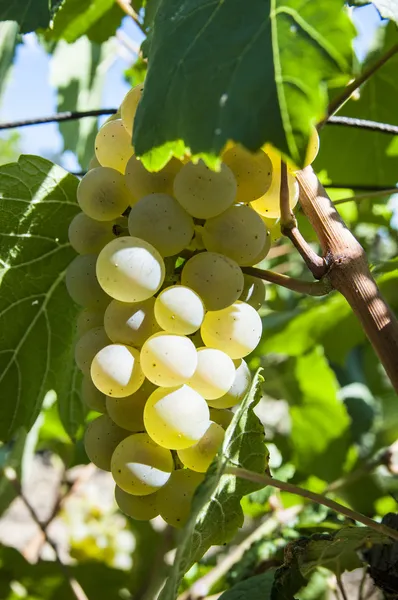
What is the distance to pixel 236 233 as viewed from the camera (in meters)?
0.45

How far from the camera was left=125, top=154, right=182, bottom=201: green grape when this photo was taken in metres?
0.46

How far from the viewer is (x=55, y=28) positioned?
33.0 inches

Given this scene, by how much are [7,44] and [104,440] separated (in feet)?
2.69

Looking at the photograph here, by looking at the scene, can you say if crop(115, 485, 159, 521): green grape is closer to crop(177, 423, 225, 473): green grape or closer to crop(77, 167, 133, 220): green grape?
crop(177, 423, 225, 473): green grape

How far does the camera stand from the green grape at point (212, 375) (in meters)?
0.44

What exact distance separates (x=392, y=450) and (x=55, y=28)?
74cm

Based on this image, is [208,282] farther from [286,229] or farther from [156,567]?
[156,567]

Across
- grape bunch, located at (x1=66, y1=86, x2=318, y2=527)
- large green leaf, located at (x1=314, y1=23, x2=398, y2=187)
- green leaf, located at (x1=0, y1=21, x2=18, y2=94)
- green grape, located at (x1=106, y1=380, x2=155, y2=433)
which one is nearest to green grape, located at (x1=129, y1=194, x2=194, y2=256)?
grape bunch, located at (x1=66, y1=86, x2=318, y2=527)

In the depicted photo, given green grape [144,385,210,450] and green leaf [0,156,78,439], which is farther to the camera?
green leaf [0,156,78,439]

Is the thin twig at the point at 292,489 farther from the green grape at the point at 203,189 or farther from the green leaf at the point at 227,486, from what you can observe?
the green grape at the point at 203,189

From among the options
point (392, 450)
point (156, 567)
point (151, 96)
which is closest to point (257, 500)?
point (392, 450)

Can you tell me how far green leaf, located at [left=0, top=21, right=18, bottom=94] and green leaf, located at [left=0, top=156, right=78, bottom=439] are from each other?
561 mm

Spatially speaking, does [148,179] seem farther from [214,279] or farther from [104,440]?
[104,440]

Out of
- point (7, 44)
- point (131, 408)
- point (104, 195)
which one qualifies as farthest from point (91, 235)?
point (7, 44)
